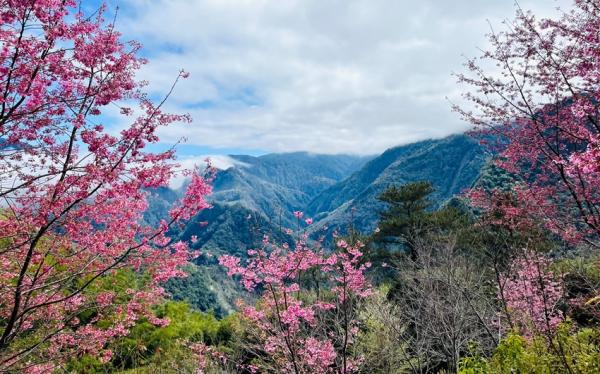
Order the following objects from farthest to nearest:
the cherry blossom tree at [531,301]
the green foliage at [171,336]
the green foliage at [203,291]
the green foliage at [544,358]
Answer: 1. the green foliage at [203,291]
2. the green foliage at [171,336]
3. the cherry blossom tree at [531,301]
4. the green foliage at [544,358]

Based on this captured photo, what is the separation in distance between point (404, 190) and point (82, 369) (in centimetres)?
2927

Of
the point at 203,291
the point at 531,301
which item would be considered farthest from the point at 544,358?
the point at 203,291

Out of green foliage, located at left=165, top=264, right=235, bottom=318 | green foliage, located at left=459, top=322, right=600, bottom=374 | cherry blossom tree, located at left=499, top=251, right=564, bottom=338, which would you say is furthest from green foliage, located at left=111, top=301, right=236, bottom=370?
green foliage, located at left=165, top=264, right=235, bottom=318

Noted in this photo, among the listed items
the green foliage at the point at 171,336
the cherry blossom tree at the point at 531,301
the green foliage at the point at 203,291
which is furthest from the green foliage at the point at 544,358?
the green foliage at the point at 203,291

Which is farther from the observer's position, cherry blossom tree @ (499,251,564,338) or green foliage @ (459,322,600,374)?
cherry blossom tree @ (499,251,564,338)

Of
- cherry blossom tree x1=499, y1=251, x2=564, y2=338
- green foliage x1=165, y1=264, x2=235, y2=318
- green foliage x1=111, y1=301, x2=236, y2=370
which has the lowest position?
green foliage x1=165, y1=264, x2=235, y2=318

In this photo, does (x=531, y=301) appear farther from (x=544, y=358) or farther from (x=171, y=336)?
(x=171, y=336)

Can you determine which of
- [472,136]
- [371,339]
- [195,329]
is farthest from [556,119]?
[195,329]

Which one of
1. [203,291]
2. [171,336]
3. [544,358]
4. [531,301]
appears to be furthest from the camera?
[203,291]

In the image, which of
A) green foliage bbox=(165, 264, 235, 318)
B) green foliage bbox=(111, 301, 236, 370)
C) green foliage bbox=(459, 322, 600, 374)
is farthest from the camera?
green foliage bbox=(165, 264, 235, 318)

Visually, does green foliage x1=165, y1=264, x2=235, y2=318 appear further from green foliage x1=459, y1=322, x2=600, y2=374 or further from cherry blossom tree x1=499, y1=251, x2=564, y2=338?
green foliage x1=459, y1=322, x2=600, y2=374

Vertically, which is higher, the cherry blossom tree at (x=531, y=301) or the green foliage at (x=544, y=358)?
the green foliage at (x=544, y=358)

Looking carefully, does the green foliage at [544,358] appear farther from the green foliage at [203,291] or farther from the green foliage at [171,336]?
the green foliage at [203,291]

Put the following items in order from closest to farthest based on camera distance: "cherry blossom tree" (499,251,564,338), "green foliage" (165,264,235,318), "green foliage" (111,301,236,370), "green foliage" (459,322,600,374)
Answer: "green foliage" (459,322,600,374) < "cherry blossom tree" (499,251,564,338) < "green foliage" (111,301,236,370) < "green foliage" (165,264,235,318)
